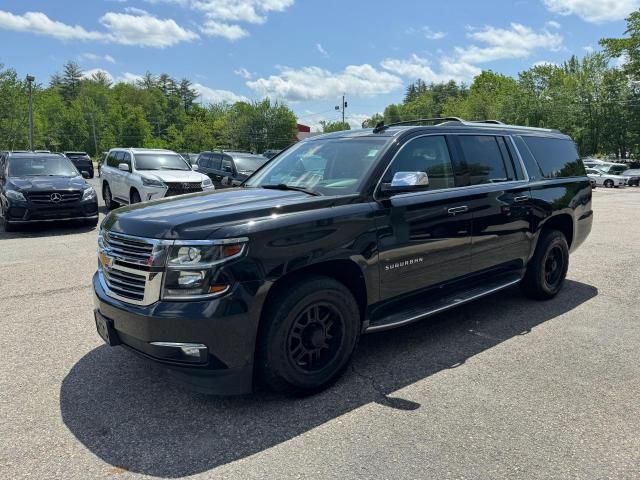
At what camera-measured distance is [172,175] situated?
39.6 feet

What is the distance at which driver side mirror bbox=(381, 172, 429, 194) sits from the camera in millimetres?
3639

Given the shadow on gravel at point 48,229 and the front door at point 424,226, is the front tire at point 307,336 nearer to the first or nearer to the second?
the front door at point 424,226

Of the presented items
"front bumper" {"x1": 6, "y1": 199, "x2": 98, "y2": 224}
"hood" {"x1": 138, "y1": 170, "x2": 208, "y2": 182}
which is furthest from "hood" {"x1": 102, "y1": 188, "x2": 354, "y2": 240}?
"hood" {"x1": 138, "y1": 170, "x2": 208, "y2": 182}

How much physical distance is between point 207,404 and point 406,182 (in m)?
2.11

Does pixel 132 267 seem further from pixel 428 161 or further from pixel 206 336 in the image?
pixel 428 161

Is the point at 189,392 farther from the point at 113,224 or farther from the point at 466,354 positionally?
the point at 466,354

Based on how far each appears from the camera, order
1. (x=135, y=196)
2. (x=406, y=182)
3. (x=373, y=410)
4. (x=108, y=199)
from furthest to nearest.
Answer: (x=108, y=199), (x=135, y=196), (x=406, y=182), (x=373, y=410)

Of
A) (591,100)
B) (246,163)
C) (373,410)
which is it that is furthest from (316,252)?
(591,100)

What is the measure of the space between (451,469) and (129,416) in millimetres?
2001

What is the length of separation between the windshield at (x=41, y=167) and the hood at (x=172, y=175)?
1.63 meters

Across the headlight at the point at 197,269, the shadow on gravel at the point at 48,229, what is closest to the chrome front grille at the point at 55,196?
the shadow on gravel at the point at 48,229

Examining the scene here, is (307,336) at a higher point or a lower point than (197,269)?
lower

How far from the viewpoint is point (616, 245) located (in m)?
9.32

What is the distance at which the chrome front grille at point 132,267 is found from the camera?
298cm
